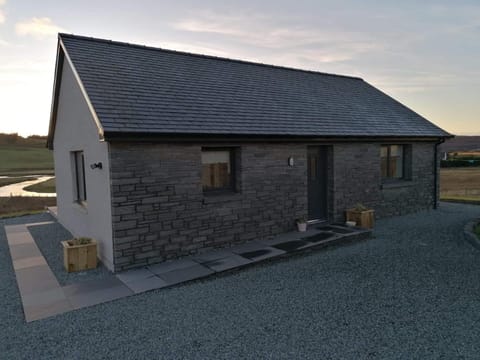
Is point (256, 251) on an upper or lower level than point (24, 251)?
upper

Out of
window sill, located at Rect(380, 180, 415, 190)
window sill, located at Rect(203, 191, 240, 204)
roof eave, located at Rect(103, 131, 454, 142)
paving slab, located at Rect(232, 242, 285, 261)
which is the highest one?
roof eave, located at Rect(103, 131, 454, 142)

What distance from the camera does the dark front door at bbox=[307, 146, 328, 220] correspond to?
33.2 feet

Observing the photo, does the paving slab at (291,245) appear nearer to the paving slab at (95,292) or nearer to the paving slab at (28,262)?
the paving slab at (95,292)

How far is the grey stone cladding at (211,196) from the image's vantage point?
6.64 metres

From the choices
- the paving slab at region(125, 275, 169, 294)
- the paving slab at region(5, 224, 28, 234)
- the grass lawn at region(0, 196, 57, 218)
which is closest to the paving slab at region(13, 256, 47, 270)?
the paving slab at region(125, 275, 169, 294)

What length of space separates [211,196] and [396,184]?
24.9ft

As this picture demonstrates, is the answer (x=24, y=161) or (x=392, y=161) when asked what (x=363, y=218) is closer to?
(x=392, y=161)

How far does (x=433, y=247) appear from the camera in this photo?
26.7 ft

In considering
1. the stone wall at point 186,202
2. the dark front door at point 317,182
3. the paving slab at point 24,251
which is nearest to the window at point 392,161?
the dark front door at point 317,182

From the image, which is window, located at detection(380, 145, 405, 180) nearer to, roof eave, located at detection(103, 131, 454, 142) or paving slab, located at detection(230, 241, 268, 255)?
roof eave, located at detection(103, 131, 454, 142)

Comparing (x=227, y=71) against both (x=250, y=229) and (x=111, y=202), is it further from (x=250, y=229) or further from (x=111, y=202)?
(x=111, y=202)

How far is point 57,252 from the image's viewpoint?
27.7 ft

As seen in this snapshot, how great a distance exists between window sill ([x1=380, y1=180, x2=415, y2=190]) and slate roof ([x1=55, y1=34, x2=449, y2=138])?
5.77ft

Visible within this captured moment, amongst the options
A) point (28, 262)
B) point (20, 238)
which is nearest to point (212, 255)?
point (28, 262)
